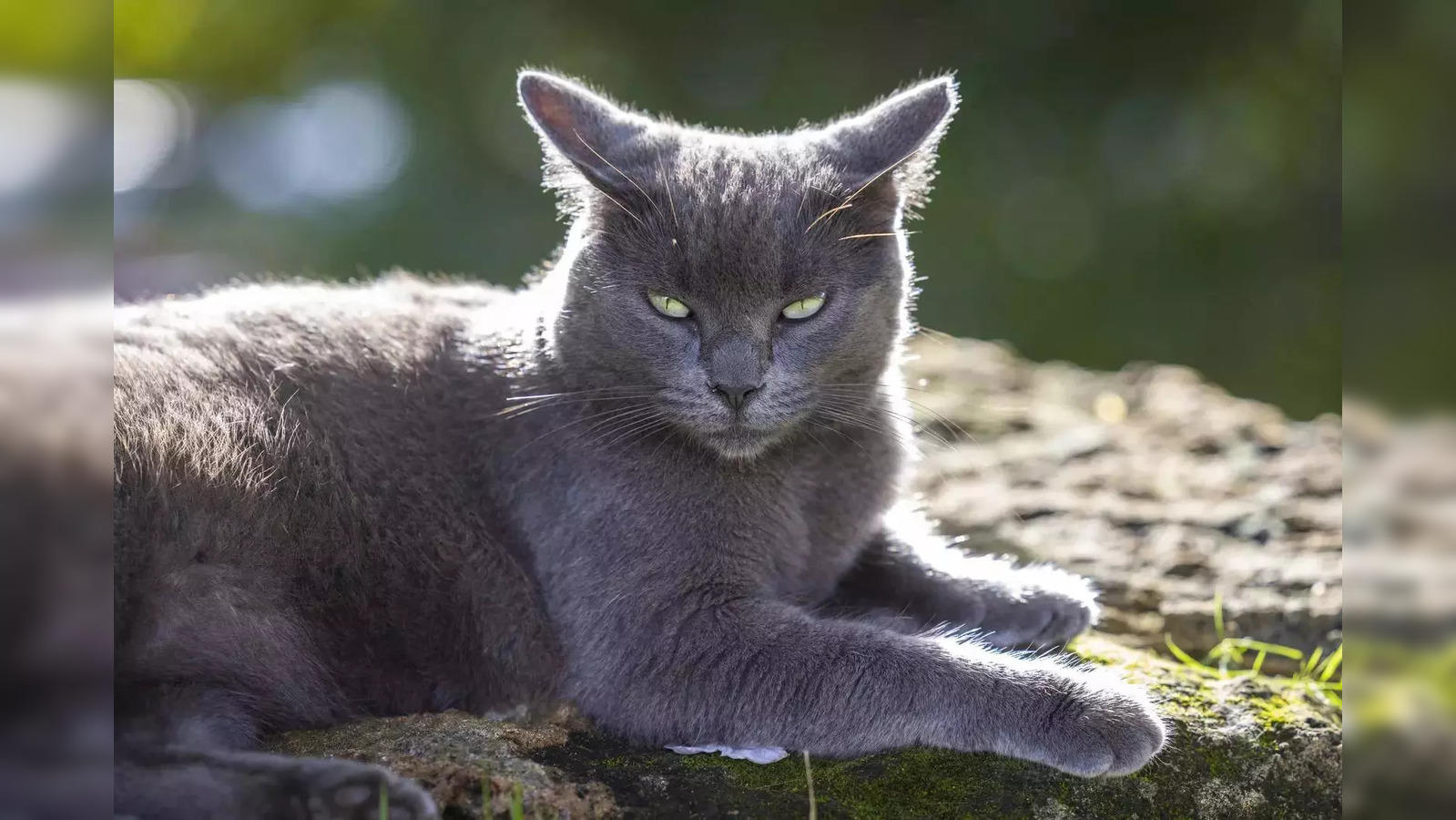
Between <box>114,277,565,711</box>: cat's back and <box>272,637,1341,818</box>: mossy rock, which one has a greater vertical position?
<box>114,277,565,711</box>: cat's back

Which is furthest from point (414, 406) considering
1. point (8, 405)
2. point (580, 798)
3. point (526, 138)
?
point (526, 138)

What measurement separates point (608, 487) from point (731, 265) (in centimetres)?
50

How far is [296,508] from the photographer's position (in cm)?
224

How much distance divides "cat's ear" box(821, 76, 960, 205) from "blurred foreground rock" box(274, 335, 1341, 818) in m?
0.50

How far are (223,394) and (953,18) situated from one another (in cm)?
586

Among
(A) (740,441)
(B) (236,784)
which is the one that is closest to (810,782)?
(A) (740,441)

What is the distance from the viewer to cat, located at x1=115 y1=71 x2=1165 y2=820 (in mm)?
2125

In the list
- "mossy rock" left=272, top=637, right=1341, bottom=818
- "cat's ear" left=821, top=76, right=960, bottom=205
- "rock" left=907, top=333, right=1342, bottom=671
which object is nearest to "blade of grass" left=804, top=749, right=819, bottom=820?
"mossy rock" left=272, top=637, right=1341, bottom=818

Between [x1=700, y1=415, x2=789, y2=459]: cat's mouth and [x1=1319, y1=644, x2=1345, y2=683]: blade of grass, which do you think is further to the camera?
[x1=1319, y1=644, x2=1345, y2=683]: blade of grass

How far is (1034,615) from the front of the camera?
2.63 metres

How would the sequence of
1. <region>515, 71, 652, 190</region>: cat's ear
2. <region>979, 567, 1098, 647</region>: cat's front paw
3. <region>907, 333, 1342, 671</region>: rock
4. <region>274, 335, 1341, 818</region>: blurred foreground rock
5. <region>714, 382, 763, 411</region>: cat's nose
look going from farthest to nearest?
<region>907, 333, 1342, 671</region>: rock < <region>979, 567, 1098, 647</region>: cat's front paw < <region>515, 71, 652, 190</region>: cat's ear < <region>714, 382, 763, 411</region>: cat's nose < <region>274, 335, 1341, 818</region>: blurred foreground rock

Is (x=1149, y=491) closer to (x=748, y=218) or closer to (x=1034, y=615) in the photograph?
(x=1034, y=615)

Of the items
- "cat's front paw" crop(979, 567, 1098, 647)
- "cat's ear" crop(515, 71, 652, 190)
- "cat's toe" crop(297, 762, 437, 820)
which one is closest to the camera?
"cat's toe" crop(297, 762, 437, 820)

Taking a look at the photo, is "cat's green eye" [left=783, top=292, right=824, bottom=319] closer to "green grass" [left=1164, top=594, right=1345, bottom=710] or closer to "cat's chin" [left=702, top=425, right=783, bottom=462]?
"cat's chin" [left=702, top=425, right=783, bottom=462]
